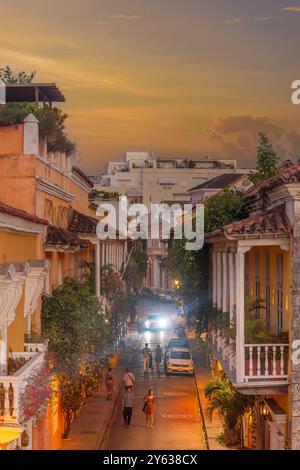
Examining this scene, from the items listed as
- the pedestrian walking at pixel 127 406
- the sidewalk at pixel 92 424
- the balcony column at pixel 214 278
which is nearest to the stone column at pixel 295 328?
the sidewalk at pixel 92 424

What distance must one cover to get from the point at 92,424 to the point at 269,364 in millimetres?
12938

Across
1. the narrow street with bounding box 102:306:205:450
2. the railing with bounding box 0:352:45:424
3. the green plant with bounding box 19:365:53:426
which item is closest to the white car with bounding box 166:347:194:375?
the narrow street with bounding box 102:306:205:450

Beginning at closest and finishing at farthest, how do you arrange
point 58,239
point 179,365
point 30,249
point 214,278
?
point 30,249, point 58,239, point 214,278, point 179,365

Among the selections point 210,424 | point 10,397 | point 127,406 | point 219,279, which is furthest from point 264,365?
point 127,406

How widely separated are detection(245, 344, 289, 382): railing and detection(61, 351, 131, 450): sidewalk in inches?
361

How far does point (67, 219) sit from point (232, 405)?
9090 mm

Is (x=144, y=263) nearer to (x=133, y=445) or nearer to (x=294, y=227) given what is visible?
(x=133, y=445)

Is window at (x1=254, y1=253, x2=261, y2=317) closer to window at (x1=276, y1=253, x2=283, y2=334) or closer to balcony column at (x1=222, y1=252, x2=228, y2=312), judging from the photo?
balcony column at (x1=222, y1=252, x2=228, y2=312)

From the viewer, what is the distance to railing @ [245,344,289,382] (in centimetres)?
1906

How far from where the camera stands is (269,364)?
1977cm

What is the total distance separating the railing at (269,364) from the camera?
1906 centimetres

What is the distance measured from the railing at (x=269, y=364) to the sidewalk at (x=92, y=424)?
9.17 m

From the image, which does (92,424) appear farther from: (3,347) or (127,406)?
(3,347)
